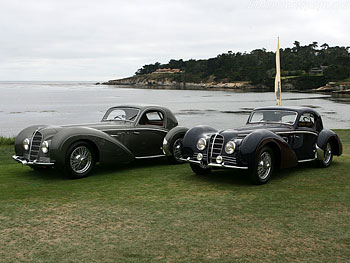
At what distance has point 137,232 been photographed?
5371mm

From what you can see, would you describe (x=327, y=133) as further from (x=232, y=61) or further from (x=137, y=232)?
(x=232, y=61)

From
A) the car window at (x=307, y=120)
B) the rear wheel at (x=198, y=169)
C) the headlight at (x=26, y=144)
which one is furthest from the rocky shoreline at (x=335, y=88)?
the headlight at (x=26, y=144)

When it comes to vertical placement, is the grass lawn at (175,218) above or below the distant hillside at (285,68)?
below

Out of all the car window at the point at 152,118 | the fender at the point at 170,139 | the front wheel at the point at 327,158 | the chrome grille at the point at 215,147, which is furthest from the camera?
the car window at the point at 152,118

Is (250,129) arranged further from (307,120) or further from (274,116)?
(307,120)

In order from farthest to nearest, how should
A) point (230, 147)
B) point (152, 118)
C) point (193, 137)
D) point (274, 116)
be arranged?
point (152, 118), point (274, 116), point (193, 137), point (230, 147)

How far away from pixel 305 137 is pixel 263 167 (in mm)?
1924

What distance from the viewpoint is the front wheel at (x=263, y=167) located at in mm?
7990

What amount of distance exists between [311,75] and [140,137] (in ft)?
479

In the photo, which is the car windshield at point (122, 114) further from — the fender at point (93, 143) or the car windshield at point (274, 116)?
the car windshield at point (274, 116)

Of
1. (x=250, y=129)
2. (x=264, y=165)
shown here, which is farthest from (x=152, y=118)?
(x=264, y=165)

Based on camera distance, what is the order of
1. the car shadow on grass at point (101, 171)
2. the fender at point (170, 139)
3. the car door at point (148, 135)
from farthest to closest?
1. the fender at point (170, 139)
2. the car door at point (148, 135)
3. the car shadow on grass at point (101, 171)

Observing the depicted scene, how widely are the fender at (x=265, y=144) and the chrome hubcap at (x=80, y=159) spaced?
353 centimetres

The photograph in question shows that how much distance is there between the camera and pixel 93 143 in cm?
927
